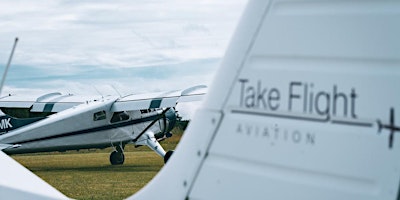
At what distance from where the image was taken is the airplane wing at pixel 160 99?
20750 millimetres

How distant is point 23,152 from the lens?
20.8 metres

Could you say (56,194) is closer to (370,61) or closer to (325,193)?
(325,193)

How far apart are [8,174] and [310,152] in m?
1.80

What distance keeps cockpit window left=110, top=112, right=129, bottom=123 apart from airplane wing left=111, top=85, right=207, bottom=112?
241 mm

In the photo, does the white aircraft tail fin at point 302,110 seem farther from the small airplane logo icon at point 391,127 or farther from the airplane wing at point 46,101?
the airplane wing at point 46,101

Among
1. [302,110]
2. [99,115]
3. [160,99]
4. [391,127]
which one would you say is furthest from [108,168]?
[391,127]

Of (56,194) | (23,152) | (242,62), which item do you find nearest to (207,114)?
(242,62)

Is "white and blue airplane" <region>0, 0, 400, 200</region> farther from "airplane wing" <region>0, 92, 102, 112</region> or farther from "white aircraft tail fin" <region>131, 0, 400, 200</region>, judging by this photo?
"airplane wing" <region>0, 92, 102, 112</region>

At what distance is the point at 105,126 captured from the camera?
21.6 metres

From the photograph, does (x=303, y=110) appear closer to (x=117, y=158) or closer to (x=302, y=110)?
(x=302, y=110)

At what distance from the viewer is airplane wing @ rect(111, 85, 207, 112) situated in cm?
2075

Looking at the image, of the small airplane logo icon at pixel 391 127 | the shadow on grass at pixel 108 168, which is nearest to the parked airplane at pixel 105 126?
the shadow on grass at pixel 108 168

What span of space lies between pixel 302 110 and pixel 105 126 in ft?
65.2

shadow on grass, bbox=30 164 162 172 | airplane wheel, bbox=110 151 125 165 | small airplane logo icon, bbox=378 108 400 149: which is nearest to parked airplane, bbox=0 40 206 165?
airplane wheel, bbox=110 151 125 165
